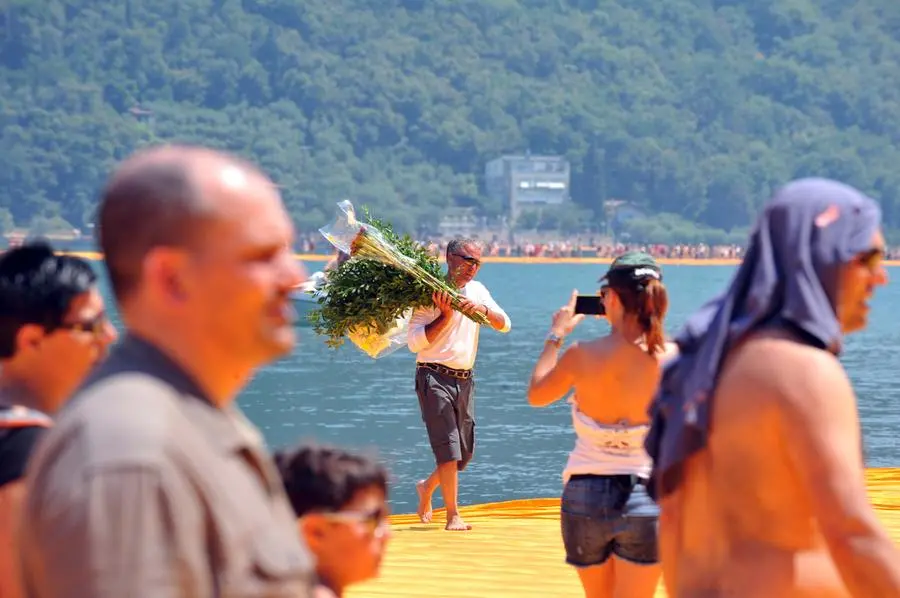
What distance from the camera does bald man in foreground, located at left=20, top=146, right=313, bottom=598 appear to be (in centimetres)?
194

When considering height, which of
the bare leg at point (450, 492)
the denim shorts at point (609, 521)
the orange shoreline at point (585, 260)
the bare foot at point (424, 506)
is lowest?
the orange shoreline at point (585, 260)

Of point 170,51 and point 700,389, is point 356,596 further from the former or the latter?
point 170,51

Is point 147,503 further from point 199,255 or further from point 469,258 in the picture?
point 469,258

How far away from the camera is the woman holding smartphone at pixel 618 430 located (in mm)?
5168

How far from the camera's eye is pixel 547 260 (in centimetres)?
14800

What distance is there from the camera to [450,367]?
9.89 meters

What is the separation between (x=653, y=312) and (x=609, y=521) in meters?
0.64

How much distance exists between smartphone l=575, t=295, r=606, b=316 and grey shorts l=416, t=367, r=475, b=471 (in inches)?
159

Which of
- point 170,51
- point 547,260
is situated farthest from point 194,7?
point 547,260

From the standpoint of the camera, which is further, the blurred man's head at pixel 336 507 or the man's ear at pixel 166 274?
the blurred man's head at pixel 336 507

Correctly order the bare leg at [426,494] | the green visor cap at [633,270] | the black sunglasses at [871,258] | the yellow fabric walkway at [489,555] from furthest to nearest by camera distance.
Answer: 1. the bare leg at [426,494]
2. the yellow fabric walkway at [489,555]
3. the green visor cap at [633,270]
4. the black sunglasses at [871,258]

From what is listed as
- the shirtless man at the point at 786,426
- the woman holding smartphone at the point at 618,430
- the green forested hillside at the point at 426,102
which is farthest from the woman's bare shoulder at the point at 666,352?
the green forested hillside at the point at 426,102

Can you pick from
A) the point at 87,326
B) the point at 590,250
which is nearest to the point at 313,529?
the point at 87,326

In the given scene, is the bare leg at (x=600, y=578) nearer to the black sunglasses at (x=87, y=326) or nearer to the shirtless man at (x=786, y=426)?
the shirtless man at (x=786, y=426)
